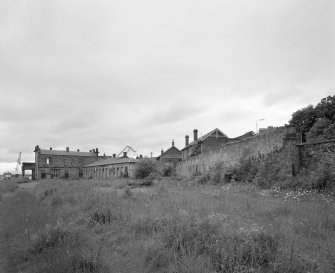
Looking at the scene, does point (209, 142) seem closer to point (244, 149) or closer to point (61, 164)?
point (244, 149)

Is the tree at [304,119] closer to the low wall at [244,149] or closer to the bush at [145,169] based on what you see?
the low wall at [244,149]

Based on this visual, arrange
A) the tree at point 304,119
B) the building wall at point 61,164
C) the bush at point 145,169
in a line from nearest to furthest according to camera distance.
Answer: the tree at point 304,119 < the bush at point 145,169 < the building wall at point 61,164

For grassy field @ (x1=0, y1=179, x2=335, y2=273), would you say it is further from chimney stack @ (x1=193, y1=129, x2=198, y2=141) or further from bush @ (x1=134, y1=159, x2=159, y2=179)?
chimney stack @ (x1=193, y1=129, x2=198, y2=141)

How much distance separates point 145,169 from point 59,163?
4664cm

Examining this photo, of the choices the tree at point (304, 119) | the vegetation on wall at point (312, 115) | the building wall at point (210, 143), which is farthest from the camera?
the building wall at point (210, 143)

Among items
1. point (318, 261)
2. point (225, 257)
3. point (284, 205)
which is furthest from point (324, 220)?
point (225, 257)

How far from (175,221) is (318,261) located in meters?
3.06

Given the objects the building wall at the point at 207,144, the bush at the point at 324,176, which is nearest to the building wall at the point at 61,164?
the building wall at the point at 207,144

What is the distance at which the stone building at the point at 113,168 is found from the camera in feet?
180

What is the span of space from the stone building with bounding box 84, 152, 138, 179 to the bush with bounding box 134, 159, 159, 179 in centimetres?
834

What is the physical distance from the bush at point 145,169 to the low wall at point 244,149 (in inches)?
389

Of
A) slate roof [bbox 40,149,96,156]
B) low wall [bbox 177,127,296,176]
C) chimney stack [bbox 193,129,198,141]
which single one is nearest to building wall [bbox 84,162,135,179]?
slate roof [bbox 40,149,96,156]

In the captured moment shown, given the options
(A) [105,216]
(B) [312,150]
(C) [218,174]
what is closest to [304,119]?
(C) [218,174]

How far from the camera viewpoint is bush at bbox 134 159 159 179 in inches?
1580
